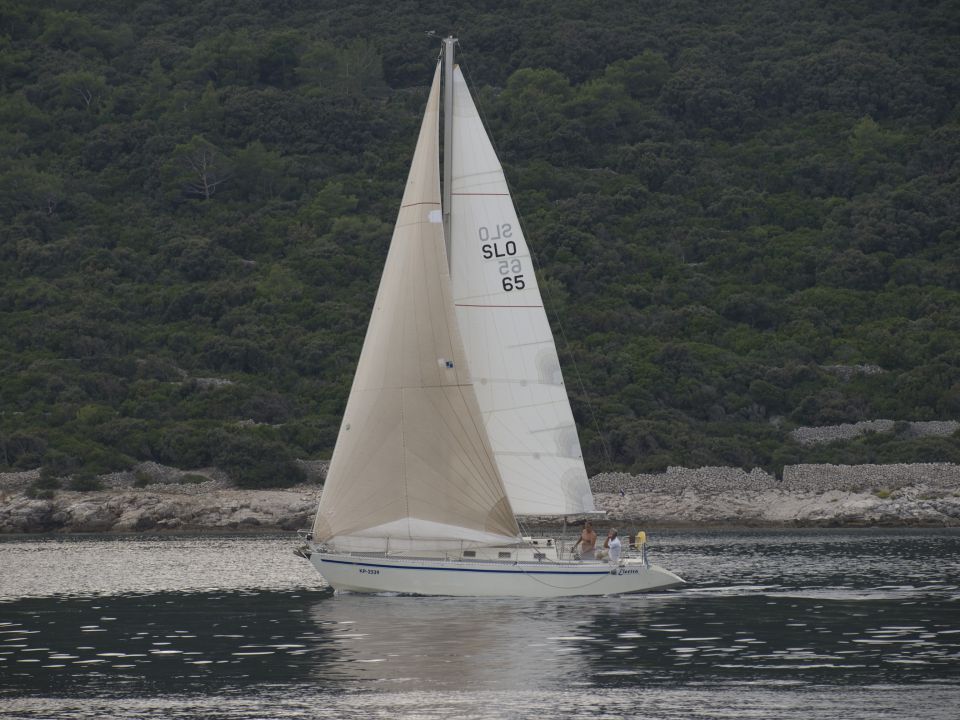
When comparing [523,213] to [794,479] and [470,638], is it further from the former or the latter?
[470,638]

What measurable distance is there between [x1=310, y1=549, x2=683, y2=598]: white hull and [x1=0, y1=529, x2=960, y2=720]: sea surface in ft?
1.26

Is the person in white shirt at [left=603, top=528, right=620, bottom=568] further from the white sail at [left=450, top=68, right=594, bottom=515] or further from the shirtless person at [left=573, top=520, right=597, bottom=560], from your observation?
the white sail at [left=450, top=68, right=594, bottom=515]

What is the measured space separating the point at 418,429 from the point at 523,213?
75.6m

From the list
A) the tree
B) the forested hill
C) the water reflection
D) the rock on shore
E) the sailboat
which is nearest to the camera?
the water reflection

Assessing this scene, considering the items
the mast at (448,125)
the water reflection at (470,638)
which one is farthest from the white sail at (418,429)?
the water reflection at (470,638)

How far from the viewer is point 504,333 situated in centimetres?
3328

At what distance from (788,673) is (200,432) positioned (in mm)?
52592

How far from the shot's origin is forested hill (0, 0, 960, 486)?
80062mm

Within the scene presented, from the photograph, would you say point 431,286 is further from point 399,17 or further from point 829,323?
point 399,17

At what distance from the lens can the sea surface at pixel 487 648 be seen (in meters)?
22.2

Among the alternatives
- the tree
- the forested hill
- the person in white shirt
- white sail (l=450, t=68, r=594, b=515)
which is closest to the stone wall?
the forested hill

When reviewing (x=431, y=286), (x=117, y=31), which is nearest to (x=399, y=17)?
(x=117, y=31)

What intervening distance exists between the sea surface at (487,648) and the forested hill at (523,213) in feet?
113

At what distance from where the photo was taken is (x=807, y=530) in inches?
2512
